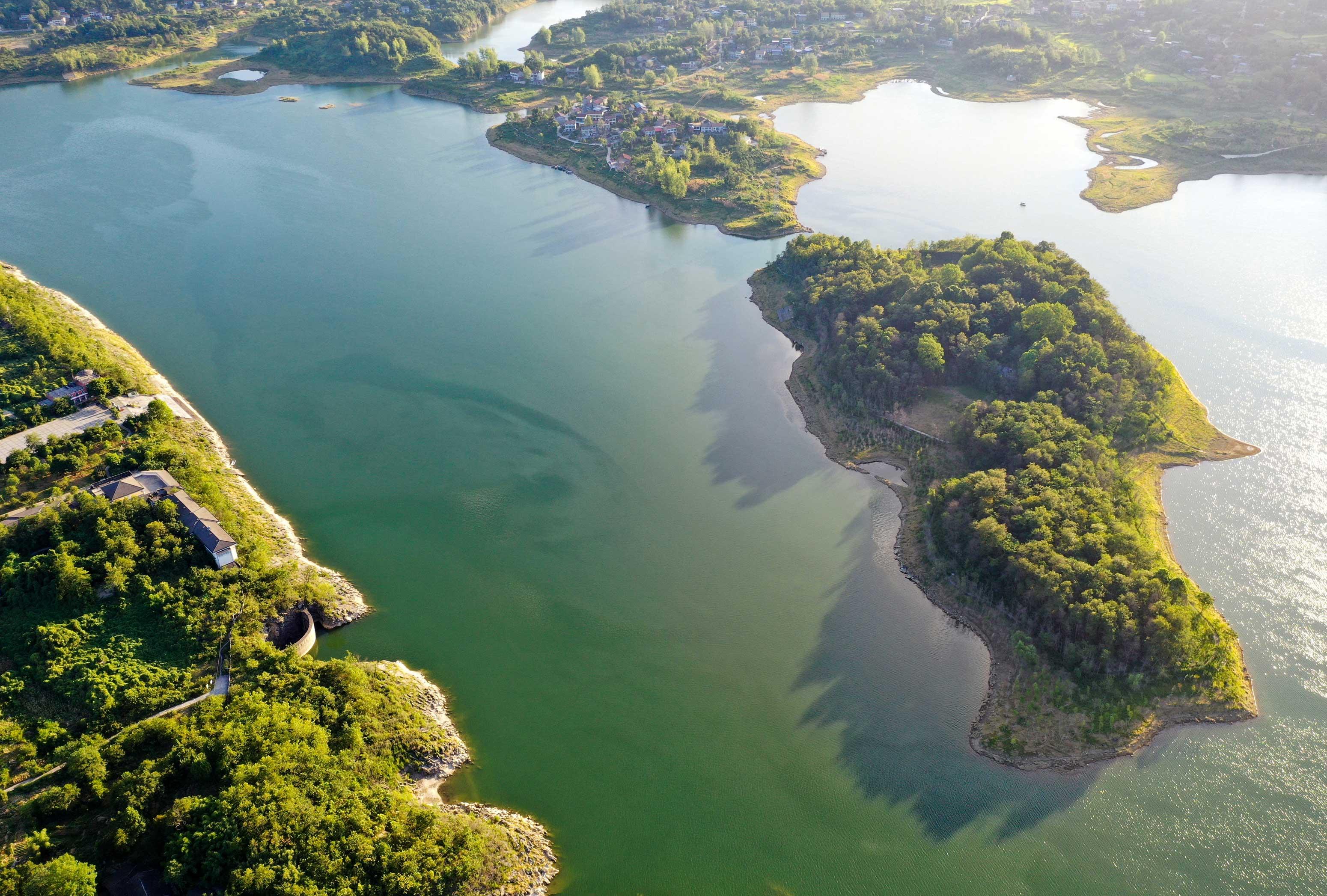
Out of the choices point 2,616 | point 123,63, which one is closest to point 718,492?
point 2,616

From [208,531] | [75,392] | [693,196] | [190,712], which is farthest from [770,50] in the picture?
[190,712]

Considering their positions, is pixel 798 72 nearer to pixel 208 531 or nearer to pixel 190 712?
pixel 208 531

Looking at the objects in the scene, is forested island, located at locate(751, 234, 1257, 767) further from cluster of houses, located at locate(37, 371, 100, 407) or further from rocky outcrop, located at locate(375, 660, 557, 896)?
cluster of houses, located at locate(37, 371, 100, 407)

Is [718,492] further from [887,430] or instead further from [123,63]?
[123,63]

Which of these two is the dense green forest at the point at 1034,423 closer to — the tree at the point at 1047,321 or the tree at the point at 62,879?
the tree at the point at 1047,321

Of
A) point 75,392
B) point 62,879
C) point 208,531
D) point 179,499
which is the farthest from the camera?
point 75,392
